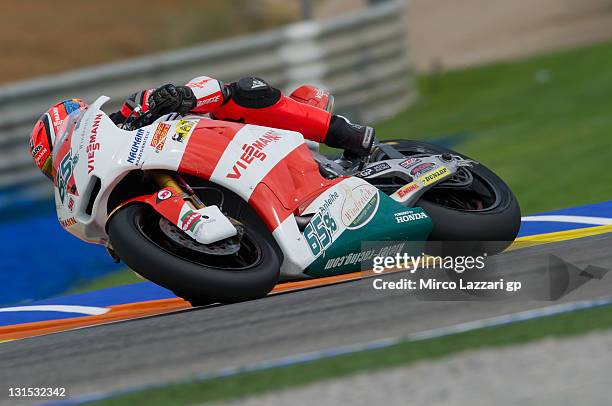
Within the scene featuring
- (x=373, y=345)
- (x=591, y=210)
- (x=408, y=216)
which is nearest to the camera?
(x=373, y=345)

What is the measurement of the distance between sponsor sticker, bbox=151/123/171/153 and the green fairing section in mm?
969

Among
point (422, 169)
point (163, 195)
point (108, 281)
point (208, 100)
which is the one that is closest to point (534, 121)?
point (108, 281)

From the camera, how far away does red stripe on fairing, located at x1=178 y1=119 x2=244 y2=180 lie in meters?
5.96

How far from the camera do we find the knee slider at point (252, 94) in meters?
6.49

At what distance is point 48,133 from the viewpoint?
6.39 meters

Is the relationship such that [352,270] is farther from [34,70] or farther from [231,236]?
[34,70]

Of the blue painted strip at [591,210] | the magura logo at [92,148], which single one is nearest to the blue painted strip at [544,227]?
the blue painted strip at [591,210]

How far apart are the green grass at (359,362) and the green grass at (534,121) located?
12.8 feet

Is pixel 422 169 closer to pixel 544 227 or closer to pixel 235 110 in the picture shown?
pixel 235 110

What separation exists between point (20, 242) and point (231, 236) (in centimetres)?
444

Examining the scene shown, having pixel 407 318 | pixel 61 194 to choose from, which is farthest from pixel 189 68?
pixel 407 318

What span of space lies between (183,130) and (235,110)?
1.76ft

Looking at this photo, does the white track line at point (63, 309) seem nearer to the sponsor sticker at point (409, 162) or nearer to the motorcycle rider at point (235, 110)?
the motorcycle rider at point (235, 110)

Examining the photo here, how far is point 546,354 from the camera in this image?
409 centimetres
